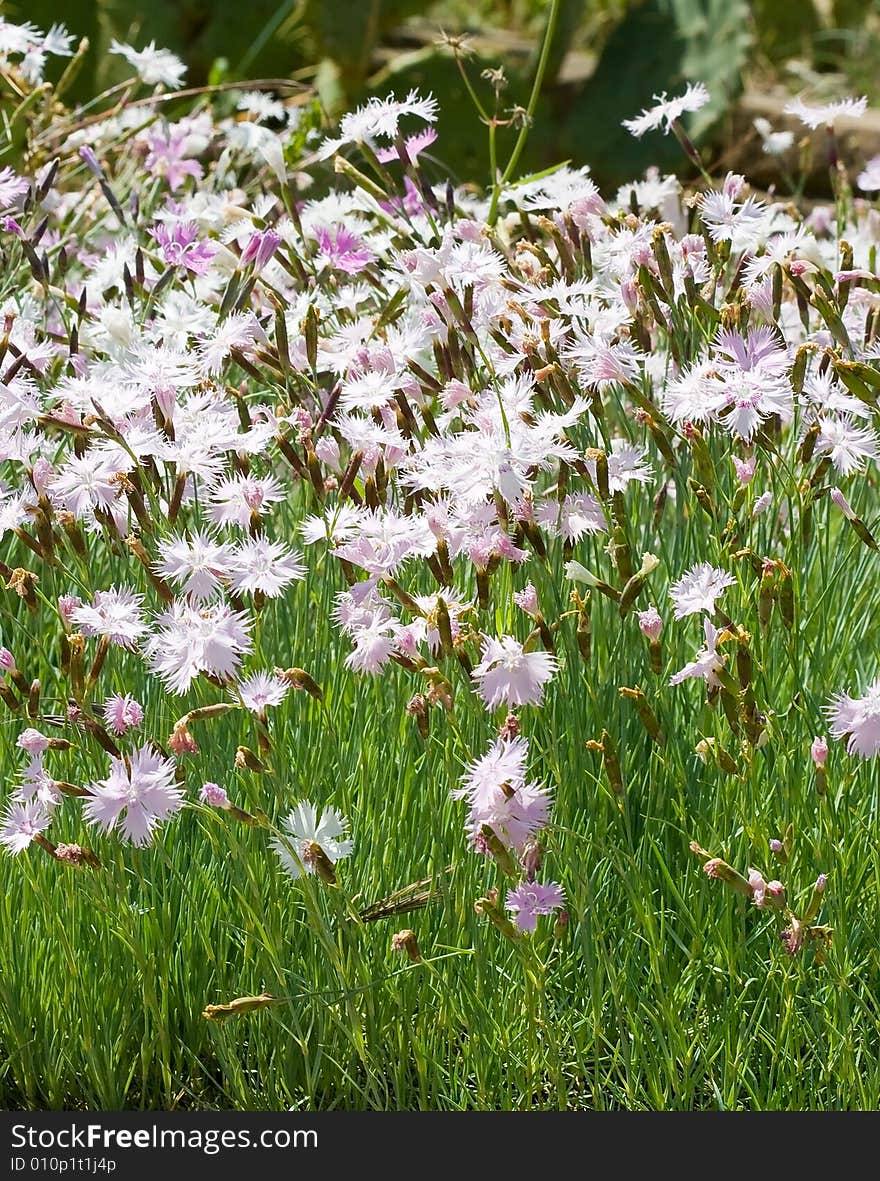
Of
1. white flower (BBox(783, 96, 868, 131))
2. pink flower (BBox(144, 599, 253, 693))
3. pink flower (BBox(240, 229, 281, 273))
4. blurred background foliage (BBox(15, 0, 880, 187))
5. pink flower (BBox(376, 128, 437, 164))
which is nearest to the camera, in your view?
pink flower (BBox(144, 599, 253, 693))

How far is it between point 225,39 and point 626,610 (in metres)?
5.07

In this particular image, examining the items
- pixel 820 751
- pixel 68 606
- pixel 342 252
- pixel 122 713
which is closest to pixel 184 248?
pixel 342 252

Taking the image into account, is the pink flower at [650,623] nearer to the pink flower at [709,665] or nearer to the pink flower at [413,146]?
the pink flower at [709,665]

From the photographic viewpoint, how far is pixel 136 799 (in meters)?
1.30

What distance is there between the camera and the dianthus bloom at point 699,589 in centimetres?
142

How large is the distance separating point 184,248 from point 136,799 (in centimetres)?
109

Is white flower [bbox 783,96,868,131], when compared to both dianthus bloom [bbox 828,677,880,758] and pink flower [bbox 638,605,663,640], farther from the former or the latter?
dianthus bloom [bbox 828,677,880,758]

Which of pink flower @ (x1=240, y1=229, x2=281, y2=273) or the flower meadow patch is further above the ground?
pink flower @ (x1=240, y1=229, x2=281, y2=273)

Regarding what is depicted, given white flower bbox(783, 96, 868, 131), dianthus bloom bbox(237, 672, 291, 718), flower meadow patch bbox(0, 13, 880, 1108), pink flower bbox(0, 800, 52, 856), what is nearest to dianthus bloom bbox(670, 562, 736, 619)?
flower meadow patch bbox(0, 13, 880, 1108)

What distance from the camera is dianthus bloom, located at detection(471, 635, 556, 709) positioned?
52.1 inches

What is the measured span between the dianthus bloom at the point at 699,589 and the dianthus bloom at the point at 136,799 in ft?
1.70

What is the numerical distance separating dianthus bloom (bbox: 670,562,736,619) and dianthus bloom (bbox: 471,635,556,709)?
17cm

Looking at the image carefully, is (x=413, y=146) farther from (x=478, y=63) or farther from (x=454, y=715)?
(x=478, y=63)

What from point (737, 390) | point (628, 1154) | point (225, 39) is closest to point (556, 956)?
point (628, 1154)
